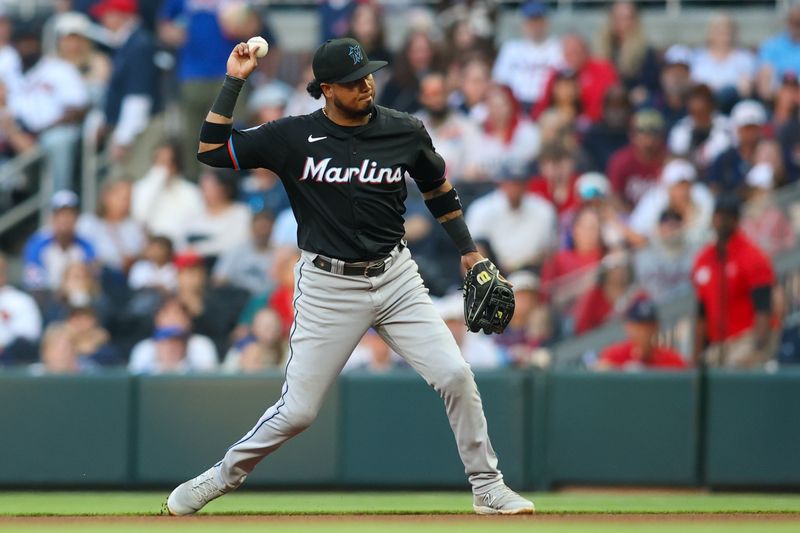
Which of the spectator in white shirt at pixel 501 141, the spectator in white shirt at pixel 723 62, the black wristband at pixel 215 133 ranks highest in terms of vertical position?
the spectator in white shirt at pixel 723 62

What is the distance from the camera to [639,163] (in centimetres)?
1035

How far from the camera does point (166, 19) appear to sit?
12023mm

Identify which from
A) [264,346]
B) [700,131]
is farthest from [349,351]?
[700,131]

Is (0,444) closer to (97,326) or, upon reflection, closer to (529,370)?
(97,326)

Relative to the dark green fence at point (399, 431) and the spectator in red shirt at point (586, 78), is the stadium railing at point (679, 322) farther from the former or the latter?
the spectator in red shirt at point (586, 78)

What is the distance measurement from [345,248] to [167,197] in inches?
213

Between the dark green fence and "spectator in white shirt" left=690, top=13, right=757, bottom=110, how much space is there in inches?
149

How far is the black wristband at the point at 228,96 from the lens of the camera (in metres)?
5.37

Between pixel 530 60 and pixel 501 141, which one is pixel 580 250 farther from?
pixel 530 60

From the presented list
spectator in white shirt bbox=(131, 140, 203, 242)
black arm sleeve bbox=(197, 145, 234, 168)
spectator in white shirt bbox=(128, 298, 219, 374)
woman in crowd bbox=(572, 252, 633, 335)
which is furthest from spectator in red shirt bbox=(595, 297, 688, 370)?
spectator in white shirt bbox=(131, 140, 203, 242)

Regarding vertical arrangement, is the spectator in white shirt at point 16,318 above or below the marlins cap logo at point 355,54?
Answer: below

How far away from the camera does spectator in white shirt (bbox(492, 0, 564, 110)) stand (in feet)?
37.0

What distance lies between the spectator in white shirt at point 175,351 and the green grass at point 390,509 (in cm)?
126

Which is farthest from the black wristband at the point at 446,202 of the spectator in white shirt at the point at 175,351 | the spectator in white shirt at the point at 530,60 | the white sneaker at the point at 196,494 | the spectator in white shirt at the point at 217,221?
the spectator in white shirt at the point at 530,60
